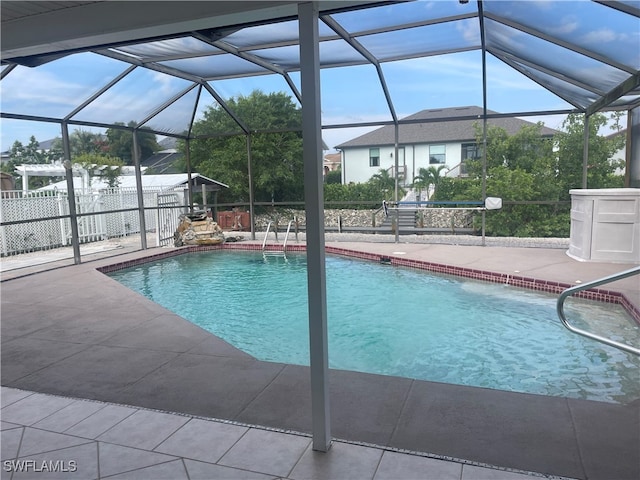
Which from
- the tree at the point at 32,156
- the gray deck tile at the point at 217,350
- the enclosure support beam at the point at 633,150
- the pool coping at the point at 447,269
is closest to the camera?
the gray deck tile at the point at 217,350

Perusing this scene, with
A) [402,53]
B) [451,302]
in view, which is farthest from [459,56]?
[451,302]

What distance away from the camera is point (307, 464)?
197cm

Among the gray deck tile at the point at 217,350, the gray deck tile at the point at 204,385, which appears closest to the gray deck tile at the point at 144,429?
the gray deck tile at the point at 204,385

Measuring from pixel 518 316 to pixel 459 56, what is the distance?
15.3ft

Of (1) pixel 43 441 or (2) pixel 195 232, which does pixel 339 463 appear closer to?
(1) pixel 43 441

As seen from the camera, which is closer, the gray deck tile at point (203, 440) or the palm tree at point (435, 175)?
the gray deck tile at point (203, 440)

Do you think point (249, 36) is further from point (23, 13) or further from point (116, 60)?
point (23, 13)

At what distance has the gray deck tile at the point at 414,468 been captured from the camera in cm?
186

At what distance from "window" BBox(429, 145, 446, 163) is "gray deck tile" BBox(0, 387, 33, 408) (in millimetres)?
17675

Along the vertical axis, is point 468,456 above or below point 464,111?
below

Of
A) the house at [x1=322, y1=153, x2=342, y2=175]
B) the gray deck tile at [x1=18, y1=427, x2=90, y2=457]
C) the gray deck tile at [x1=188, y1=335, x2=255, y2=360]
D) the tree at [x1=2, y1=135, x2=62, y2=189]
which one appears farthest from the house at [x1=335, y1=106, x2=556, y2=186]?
the gray deck tile at [x1=18, y1=427, x2=90, y2=457]

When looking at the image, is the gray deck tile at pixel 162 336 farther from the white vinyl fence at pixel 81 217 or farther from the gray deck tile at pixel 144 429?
the white vinyl fence at pixel 81 217

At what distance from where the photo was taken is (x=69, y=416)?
8.17 feet
